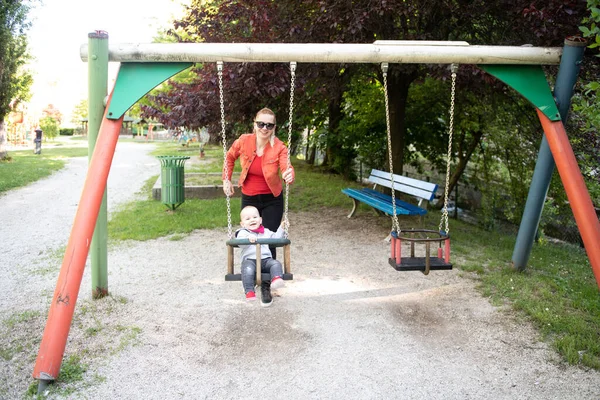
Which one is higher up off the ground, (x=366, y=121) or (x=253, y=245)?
(x=366, y=121)

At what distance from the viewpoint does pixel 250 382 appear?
3721 mm

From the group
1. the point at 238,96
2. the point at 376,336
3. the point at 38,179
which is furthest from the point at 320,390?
the point at 38,179

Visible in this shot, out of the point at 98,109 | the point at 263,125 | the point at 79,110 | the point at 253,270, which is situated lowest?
the point at 253,270

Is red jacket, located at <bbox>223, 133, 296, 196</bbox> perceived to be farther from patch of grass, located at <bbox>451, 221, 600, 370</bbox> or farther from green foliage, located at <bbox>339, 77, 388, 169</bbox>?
green foliage, located at <bbox>339, 77, 388, 169</bbox>

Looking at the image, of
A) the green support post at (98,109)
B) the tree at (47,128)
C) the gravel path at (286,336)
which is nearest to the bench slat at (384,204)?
the gravel path at (286,336)

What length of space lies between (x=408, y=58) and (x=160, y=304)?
3367mm

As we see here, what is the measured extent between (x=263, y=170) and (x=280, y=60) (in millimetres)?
992

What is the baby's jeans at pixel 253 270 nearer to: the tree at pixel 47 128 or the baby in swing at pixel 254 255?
the baby in swing at pixel 254 255

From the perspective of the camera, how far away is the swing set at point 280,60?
13.5 ft

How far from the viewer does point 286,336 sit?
14.8 ft

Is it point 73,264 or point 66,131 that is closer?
point 73,264

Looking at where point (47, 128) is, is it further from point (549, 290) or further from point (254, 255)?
point (549, 290)

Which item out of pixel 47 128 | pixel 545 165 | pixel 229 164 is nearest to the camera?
pixel 229 164

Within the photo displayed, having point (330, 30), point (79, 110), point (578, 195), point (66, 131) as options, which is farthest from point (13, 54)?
point (79, 110)
